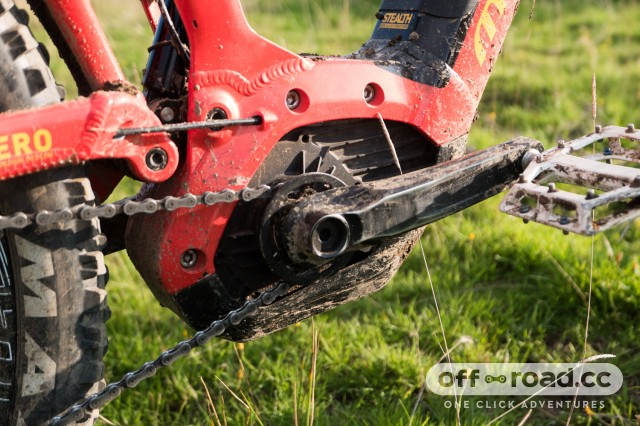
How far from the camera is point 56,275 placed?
2.14 meters

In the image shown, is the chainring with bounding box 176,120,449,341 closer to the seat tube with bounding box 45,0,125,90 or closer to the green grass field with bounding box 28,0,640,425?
the green grass field with bounding box 28,0,640,425

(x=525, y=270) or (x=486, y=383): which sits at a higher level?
(x=525, y=270)

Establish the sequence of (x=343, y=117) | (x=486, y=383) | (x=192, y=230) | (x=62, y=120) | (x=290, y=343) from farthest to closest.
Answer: (x=290, y=343)
(x=486, y=383)
(x=343, y=117)
(x=192, y=230)
(x=62, y=120)

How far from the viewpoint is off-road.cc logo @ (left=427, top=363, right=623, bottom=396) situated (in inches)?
115

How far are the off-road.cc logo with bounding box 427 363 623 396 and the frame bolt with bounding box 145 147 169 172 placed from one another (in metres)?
1.25

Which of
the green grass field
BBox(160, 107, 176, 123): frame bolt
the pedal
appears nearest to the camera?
the pedal

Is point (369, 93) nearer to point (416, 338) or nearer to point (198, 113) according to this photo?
point (198, 113)

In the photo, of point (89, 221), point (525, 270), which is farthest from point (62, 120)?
point (525, 270)

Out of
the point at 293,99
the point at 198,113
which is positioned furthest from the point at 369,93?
the point at 198,113

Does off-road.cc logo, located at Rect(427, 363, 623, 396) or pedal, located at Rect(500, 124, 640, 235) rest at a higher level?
pedal, located at Rect(500, 124, 640, 235)

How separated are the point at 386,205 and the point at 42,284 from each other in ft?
3.09

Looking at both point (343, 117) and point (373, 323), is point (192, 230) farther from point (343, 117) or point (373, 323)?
point (373, 323)

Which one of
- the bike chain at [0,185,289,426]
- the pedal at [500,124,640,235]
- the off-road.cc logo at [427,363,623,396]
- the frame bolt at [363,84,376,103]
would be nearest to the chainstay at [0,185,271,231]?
the bike chain at [0,185,289,426]

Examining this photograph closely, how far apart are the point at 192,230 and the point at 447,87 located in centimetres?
99
